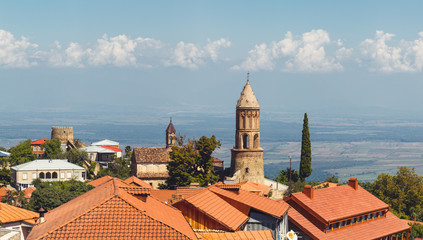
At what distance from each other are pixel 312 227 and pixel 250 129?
29.7 metres

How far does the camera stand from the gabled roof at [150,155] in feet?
219

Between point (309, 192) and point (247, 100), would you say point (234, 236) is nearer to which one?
point (309, 192)

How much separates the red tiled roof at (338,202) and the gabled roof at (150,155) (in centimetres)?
3004

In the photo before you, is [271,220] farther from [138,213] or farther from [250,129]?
[250,129]

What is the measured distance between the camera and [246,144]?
64.9 m

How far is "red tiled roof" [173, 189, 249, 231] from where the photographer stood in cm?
2575

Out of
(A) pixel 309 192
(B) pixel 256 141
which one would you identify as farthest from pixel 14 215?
(B) pixel 256 141

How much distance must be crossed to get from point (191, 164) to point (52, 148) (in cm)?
3883

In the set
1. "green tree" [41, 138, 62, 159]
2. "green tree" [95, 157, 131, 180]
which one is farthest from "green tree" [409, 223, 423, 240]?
"green tree" [41, 138, 62, 159]

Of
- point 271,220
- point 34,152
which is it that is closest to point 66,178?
point 34,152

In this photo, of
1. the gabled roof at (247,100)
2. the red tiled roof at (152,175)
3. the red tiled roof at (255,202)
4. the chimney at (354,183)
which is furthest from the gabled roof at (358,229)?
the red tiled roof at (152,175)

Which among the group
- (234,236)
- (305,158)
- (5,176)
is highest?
(234,236)

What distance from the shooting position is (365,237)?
1426 inches

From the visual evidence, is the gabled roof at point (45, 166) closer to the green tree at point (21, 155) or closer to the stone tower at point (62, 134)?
the green tree at point (21, 155)
